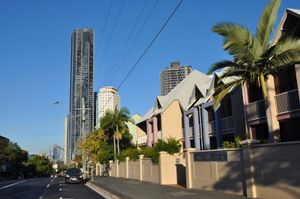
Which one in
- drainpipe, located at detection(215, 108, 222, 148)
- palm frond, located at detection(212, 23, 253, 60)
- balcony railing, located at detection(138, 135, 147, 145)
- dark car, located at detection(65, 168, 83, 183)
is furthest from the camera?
balcony railing, located at detection(138, 135, 147, 145)

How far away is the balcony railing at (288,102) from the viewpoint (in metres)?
22.2

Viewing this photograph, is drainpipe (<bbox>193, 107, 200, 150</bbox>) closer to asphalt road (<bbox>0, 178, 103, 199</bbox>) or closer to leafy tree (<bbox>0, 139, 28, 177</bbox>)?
asphalt road (<bbox>0, 178, 103, 199</bbox>)

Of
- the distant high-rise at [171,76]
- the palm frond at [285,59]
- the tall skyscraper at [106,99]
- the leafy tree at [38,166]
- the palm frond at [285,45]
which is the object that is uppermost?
the distant high-rise at [171,76]

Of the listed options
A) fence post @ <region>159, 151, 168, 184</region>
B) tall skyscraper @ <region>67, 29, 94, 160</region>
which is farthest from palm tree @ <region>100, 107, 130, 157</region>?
fence post @ <region>159, 151, 168, 184</region>

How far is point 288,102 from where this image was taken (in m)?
22.6

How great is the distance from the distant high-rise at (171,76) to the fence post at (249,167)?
234 ft

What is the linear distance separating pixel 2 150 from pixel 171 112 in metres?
46.5

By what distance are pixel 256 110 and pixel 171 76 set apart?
7082cm

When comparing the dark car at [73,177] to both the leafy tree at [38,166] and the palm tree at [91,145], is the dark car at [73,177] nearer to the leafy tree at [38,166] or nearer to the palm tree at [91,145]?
the palm tree at [91,145]

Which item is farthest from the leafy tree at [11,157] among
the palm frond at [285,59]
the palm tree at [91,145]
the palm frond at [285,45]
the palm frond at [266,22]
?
the palm frond at [285,45]

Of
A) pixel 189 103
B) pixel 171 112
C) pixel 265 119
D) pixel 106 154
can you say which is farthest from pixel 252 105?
pixel 106 154

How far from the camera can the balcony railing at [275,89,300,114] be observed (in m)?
22.2

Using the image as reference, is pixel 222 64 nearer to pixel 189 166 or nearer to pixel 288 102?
pixel 288 102

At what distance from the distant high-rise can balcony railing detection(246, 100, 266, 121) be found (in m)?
61.2
